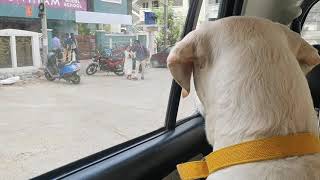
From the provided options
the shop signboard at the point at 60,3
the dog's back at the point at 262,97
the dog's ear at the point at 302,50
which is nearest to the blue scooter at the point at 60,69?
the shop signboard at the point at 60,3

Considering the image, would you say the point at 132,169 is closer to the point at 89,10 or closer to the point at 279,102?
the point at 89,10

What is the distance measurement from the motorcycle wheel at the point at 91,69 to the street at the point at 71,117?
3 cm

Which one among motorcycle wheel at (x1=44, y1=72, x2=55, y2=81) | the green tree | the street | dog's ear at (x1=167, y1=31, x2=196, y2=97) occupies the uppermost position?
the green tree

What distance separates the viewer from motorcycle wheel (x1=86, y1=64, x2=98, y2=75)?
197cm

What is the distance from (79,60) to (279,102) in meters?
1.11

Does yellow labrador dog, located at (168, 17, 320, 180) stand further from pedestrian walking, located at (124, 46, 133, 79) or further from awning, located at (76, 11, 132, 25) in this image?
pedestrian walking, located at (124, 46, 133, 79)

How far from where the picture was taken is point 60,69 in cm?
182

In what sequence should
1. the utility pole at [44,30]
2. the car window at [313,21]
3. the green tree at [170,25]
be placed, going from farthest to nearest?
1. the car window at [313,21]
2. the green tree at [170,25]
3. the utility pole at [44,30]

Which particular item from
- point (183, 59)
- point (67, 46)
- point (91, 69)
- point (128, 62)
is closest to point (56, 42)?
point (67, 46)

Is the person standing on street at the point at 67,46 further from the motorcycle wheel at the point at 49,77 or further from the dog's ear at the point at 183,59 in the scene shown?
the dog's ear at the point at 183,59

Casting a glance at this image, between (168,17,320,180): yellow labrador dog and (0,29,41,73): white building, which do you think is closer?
(168,17,320,180): yellow labrador dog

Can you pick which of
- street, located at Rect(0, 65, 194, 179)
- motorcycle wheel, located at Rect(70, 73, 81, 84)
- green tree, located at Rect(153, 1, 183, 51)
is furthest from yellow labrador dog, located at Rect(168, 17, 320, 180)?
green tree, located at Rect(153, 1, 183, 51)

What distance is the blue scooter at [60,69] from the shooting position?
174cm

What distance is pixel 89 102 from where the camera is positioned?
2.04m
